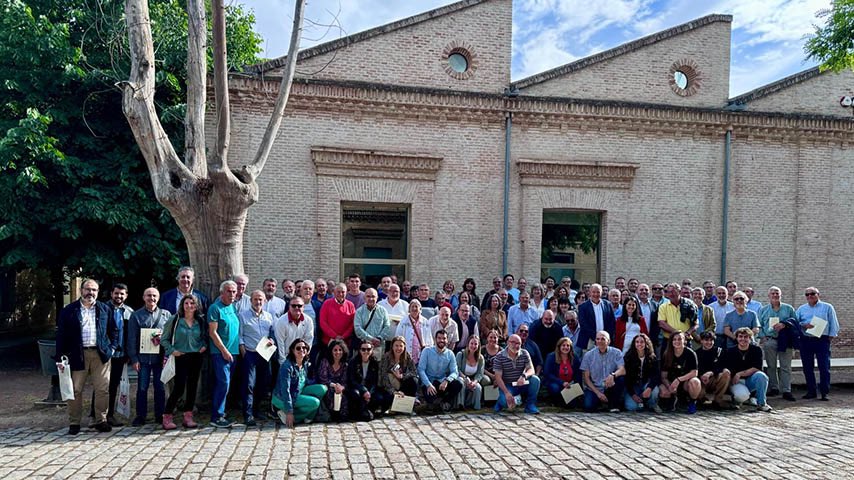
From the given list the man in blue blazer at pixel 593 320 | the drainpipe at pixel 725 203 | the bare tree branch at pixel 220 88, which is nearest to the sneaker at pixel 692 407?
the man in blue blazer at pixel 593 320

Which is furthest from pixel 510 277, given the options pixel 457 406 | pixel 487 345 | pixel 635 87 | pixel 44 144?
pixel 44 144

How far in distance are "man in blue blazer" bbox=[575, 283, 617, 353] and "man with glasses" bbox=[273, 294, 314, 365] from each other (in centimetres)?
400

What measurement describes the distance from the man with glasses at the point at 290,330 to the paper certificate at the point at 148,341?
1.36m

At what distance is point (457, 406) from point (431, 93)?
268 inches

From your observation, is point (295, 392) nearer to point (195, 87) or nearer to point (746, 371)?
point (195, 87)

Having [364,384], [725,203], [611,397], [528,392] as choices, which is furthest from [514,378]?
[725,203]

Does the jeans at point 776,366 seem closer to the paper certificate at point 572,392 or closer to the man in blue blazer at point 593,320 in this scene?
the man in blue blazer at point 593,320

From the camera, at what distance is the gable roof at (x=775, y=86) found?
13.2 m

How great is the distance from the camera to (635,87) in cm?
1277

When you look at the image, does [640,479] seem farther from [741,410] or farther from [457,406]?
[741,410]

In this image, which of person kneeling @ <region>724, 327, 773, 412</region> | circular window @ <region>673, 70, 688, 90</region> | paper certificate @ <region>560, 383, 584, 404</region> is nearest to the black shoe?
paper certificate @ <region>560, 383, 584, 404</region>

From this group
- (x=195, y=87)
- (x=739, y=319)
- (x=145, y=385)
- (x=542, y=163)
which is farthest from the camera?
(x=542, y=163)

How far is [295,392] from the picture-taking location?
6.68 metres

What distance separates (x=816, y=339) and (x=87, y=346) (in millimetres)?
10349
